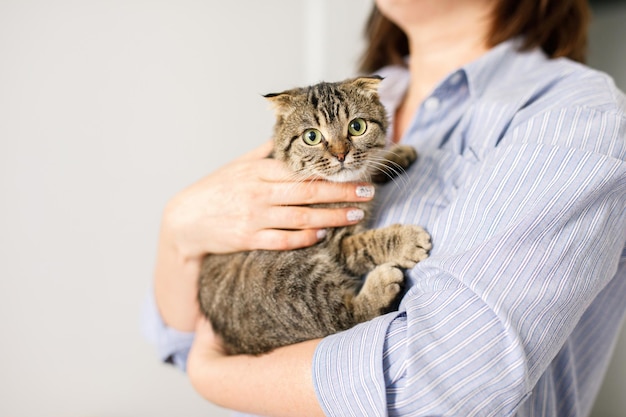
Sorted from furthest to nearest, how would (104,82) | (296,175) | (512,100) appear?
(104,82) < (296,175) < (512,100)

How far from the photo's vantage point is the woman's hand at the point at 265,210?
1221mm

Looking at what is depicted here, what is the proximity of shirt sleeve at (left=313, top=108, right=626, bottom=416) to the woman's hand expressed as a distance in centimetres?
35

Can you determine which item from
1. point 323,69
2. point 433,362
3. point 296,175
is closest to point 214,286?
point 296,175

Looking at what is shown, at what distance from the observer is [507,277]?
0.84m

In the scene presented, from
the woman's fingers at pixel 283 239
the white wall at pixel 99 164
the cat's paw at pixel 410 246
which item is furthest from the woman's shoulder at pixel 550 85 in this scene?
the white wall at pixel 99 164

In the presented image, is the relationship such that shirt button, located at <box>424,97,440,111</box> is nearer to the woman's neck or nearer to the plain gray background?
the woman's neck

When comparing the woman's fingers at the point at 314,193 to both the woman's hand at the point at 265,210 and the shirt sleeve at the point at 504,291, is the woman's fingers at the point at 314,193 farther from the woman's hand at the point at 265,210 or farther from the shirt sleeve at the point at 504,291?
the shirt sleeve at the point at 504,291

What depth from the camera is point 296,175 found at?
1.26 m

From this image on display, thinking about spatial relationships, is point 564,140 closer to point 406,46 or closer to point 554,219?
point 554,219

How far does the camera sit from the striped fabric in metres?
0.81

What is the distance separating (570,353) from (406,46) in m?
1.48

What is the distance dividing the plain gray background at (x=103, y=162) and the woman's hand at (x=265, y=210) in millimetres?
902

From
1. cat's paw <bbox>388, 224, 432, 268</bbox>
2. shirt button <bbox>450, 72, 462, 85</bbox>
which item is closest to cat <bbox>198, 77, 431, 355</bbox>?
cat's paw <bbox>388, 224, 432, 268</bbox>

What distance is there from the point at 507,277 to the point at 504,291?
0.03 metres
